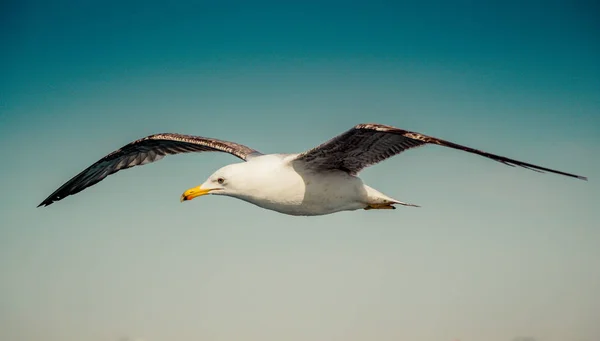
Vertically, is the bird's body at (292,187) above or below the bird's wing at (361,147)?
below

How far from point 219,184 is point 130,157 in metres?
5.18

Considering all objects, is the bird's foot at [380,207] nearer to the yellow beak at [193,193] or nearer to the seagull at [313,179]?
the seagull at [313,179]

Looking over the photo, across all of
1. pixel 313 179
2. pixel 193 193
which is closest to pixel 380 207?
pixel 313 179

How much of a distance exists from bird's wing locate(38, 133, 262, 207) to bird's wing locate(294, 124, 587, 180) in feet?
14.1

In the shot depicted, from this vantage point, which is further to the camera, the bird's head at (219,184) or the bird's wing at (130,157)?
the bird's wing at (130,157)

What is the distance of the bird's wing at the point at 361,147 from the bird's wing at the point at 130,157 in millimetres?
4304

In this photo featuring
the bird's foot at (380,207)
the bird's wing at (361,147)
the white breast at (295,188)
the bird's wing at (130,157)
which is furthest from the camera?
the bird's wing at (130,157)

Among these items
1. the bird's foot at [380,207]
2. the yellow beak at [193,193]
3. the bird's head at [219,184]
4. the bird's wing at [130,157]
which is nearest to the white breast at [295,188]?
the bird's head at [219,184]

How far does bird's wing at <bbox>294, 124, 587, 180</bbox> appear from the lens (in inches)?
376

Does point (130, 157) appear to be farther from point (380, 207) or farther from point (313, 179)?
point (380, 207)

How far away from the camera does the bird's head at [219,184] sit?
11086mm

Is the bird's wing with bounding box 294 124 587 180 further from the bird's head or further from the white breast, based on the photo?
the bird's head

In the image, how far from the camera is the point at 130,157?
15500 mm

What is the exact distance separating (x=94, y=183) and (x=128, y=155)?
1.13 meters
